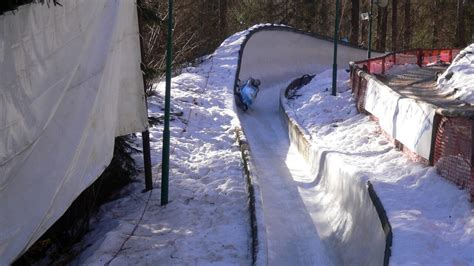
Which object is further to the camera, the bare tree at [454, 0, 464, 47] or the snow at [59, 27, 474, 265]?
the bare tree at [454, 0, 464, 47]

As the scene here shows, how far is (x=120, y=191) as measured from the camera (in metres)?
7.72

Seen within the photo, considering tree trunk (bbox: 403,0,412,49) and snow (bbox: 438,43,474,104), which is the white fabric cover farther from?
tree trunk (bbox: 403,0,412,49)

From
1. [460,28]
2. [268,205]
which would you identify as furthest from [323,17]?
[268,205]

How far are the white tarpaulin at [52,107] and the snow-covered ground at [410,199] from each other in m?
2.87

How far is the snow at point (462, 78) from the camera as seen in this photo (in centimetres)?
1035

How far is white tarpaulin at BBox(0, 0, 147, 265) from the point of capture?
378 centimetres

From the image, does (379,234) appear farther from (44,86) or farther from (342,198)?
(44,86)

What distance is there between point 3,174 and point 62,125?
1.00m

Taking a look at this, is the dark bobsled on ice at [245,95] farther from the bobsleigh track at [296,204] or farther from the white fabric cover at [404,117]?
the white fabric cover at [404,117]

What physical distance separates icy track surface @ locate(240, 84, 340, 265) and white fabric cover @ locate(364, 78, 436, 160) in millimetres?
1672

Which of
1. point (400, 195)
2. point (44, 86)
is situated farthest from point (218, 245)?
point (44, 86)

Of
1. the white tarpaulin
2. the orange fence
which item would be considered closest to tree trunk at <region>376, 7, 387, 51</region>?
the orange fence

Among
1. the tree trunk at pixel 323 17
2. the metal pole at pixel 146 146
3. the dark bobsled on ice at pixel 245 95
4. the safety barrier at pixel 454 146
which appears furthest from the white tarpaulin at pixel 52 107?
the tree trunk at pixel 323 17

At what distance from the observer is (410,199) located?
6285 millimetres
